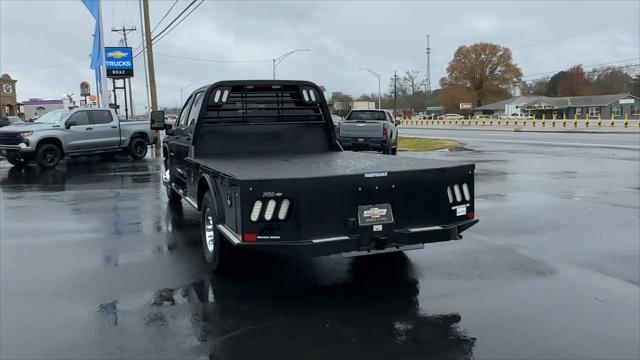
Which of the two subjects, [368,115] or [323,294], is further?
[368,115]

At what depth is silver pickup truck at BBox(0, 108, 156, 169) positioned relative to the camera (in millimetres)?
17328

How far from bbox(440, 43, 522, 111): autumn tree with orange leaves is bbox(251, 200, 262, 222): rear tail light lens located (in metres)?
117

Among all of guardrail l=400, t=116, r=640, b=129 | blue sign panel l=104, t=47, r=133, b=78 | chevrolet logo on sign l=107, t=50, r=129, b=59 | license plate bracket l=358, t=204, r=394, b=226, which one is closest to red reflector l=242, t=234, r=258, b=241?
license plate bracket l=358, t=204, r=394, b=226

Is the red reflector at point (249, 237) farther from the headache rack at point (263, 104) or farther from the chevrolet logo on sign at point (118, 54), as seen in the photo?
the chevrolet logo on sign at point (118, 54)

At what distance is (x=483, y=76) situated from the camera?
11912 cm

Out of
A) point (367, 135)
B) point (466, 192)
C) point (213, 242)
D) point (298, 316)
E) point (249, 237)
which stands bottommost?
point (298, 316)

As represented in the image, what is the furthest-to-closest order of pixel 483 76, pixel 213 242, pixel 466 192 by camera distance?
pixel 483 76 < pixel 213 242 < pixel 466 192

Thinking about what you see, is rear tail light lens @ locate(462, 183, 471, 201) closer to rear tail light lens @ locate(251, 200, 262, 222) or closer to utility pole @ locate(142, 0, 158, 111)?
rear tail light lens @ locate(251, 200, 262, 222)

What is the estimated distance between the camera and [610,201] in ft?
34.9

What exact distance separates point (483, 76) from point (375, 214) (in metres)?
121

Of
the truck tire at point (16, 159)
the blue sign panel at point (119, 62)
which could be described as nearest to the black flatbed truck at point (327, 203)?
the truck tire at point (16, 159)

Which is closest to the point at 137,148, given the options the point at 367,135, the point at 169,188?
the point at 367,135

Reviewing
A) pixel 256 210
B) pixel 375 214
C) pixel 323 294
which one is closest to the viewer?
pixel 256 210

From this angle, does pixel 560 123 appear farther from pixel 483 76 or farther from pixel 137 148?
pixel 483 76
